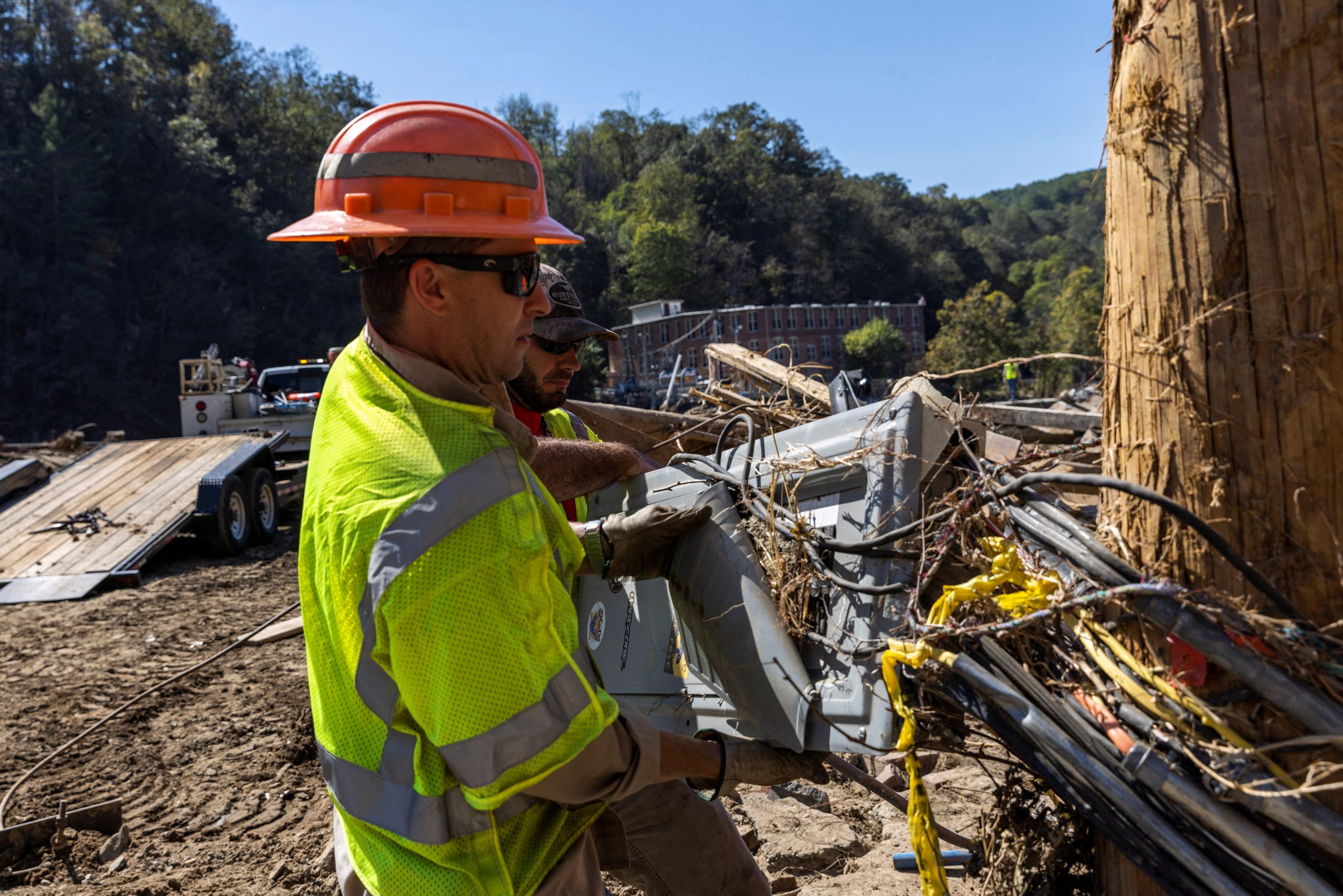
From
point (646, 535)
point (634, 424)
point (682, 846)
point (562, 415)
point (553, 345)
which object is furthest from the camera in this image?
point (634, 424)

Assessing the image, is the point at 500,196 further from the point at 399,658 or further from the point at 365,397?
the point at 399,658

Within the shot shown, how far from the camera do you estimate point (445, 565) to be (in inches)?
61.0

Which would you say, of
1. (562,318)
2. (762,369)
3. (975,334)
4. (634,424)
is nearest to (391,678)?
(562,318)

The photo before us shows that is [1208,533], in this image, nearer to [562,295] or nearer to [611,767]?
[611,767]

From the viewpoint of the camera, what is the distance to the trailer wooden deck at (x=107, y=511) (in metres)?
9.82

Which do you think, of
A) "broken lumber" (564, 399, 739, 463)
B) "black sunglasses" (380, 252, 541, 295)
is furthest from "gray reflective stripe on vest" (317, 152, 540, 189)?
"broken lumber" (564, 399, 739, 463)

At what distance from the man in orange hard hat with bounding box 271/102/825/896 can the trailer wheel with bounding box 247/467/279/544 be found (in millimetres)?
10798

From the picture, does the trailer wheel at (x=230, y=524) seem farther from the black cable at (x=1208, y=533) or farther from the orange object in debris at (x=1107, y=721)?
the black cable at (x=1208, y=533)

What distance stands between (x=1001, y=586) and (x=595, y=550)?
4.20ft

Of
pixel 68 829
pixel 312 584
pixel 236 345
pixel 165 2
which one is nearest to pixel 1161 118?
pixel 312 584

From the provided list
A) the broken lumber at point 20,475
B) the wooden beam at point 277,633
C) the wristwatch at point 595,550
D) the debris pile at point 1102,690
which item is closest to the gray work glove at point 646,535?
the wristwatch at point 595,550

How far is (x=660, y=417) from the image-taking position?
5.05m

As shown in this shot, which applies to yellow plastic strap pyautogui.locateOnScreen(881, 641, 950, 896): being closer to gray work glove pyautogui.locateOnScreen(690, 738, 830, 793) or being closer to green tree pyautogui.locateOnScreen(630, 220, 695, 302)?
gray work glove pyautogui.locateOnScreen(690, 738, 830, 793)

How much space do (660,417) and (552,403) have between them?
52.0 inches
